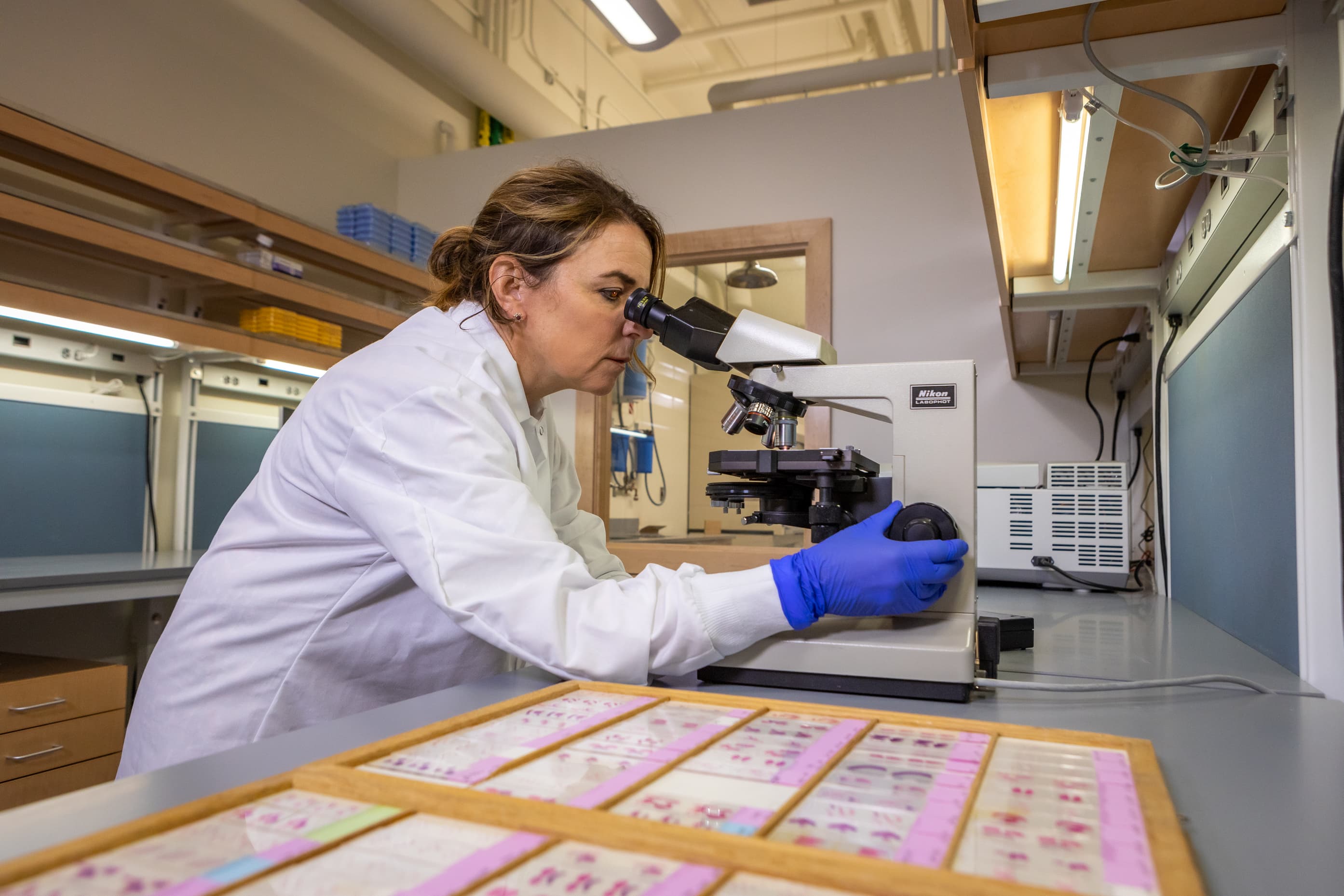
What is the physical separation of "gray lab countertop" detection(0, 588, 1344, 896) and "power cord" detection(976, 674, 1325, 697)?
0.01 meters

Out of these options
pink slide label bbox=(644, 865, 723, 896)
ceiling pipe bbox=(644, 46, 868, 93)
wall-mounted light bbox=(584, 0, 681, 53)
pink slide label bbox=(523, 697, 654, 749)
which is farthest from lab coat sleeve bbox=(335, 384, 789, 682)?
ceiling pipe bbox=(644, 46, 868, 93)

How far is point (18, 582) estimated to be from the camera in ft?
6.11

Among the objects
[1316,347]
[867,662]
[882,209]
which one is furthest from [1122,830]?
[882,209]

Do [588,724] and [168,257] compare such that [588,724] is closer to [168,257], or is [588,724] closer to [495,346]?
[495,346]

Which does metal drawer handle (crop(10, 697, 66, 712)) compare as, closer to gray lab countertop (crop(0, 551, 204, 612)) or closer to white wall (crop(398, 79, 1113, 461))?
gray lab countertop (crop(0, 551, 204, 612))

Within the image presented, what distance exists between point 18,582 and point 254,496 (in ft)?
3.70

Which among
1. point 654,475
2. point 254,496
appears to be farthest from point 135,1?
point 654,475

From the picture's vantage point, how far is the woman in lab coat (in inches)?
33.7

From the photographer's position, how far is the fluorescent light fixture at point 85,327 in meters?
2.21

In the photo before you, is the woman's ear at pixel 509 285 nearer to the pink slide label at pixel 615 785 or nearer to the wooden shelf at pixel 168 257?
the pink slide label at pixel 615 785

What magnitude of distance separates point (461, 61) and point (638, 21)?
1.05m

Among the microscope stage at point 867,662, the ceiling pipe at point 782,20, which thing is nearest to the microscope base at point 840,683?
the microscope stage at point 867,662

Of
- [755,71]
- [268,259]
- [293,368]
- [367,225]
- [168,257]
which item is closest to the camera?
[168,257]

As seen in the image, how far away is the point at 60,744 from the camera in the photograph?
6.40ft
